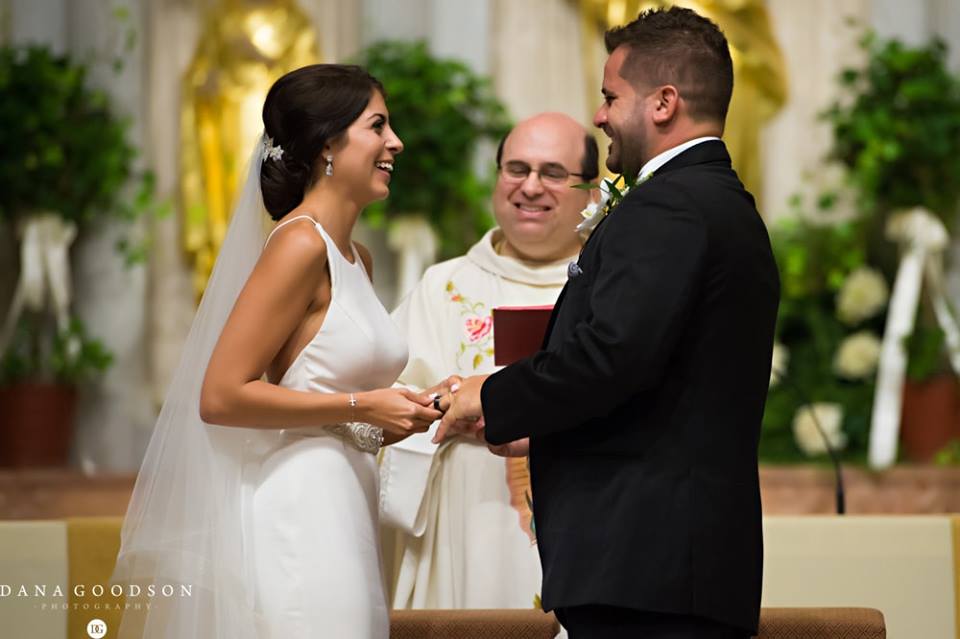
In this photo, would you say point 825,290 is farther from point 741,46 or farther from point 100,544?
point 100,544

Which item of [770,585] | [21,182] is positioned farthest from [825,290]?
[21,182]

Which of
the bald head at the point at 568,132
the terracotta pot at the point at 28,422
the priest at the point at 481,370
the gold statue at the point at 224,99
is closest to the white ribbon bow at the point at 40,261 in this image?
the terracotta pot at the point at 28,422

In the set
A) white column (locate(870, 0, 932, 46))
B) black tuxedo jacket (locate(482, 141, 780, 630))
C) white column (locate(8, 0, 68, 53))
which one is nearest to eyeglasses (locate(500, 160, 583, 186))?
black tuxedo jacket (locate(482, 141, 780, 630))

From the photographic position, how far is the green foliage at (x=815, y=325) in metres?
6.48

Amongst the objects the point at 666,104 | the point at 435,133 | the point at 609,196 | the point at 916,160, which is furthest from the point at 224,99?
the point at 666,104

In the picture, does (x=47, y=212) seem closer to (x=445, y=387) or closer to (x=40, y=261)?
(x=40, y=261)

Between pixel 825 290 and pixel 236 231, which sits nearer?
pixel 236 231

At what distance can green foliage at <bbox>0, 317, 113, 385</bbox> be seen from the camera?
259 inches

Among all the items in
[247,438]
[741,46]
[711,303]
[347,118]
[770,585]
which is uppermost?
[741,46]

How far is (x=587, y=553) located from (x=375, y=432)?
0.81m

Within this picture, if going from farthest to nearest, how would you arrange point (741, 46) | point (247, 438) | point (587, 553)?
point (741, 46), point (247, 438), point (587, 553)

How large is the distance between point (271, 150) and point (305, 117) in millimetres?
131

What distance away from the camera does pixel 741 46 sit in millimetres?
6812

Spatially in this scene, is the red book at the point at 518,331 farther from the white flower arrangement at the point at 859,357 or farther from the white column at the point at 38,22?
the white column at the point at 38,22
